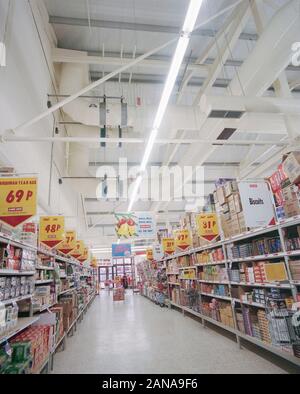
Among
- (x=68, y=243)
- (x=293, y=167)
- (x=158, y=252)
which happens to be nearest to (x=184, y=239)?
(x=68, y=243)

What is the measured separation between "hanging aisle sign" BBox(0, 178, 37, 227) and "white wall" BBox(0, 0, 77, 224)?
110 cm

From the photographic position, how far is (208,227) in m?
5.38

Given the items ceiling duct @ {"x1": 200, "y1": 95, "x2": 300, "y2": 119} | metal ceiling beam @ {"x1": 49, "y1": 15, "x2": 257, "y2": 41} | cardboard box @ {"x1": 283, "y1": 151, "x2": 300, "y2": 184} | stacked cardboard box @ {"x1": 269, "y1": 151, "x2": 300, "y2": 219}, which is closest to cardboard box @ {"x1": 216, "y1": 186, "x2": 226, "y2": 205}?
stacked cardboard box @ {"x1": 269, "y1": 151, "x2": 300, "y2": 219}

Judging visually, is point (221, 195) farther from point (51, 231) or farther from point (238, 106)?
point (51, 231)

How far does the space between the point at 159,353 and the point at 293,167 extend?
3.81 meters

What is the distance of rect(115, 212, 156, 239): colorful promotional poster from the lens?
8.84 metres

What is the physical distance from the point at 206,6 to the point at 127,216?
262 inches

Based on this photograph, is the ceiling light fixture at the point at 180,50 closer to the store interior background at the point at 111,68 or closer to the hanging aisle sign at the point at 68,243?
the store interior background at the point at 111,68

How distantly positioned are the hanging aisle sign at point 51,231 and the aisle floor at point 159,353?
213cm

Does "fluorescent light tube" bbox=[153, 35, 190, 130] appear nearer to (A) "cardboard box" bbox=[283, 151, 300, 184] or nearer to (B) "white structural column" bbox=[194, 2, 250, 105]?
(A) "cardboard box" bbox=[283, 151, 300, 184]

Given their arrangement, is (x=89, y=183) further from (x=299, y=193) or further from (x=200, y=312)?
(x=299, y=193)

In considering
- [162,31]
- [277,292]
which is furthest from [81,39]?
[277,292]

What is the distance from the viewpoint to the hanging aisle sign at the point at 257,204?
143 inches
